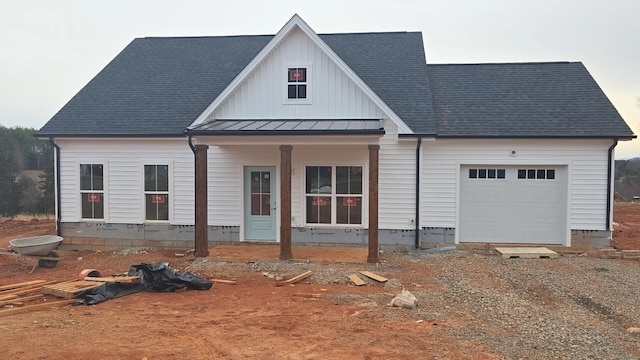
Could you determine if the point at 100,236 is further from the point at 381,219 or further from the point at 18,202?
the point at 18,202

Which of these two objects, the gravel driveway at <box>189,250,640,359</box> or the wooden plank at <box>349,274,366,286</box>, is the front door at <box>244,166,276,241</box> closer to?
the gravel driveway at <box>189,250,640,359</box>

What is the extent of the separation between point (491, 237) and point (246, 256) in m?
7.10

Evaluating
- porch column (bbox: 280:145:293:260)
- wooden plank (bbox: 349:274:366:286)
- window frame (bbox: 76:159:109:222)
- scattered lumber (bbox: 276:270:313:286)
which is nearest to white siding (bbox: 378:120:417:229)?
porch column (bbox: 280:145:293:260)

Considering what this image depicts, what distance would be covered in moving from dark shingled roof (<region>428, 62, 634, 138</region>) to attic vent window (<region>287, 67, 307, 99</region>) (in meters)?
4.10

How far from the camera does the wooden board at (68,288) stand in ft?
27.8

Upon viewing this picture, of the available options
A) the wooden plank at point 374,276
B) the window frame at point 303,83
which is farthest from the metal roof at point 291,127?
the wooden plank at point 374,276

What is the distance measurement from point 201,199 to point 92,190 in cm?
477

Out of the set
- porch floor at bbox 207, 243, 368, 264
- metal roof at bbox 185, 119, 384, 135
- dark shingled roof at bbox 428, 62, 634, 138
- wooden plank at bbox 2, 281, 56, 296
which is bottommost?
wooden plank at bbox 2, 281, 56, 296

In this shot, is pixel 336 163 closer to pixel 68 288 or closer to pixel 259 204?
pixel 259 204

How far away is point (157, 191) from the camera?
562 inches

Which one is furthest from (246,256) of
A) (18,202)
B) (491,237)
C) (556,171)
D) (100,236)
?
(18,202)

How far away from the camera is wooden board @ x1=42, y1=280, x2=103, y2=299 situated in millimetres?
8472

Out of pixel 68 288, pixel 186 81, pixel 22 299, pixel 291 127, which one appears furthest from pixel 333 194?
pixel 22 299

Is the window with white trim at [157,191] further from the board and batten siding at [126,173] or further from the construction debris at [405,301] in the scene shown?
the construction debris at [405,301]
